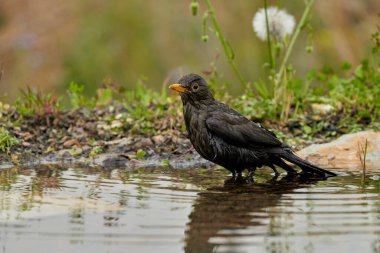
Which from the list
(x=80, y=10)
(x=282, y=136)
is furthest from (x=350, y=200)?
(x=80, y=10)

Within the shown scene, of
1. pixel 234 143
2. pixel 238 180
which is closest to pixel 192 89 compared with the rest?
pixel 234 143

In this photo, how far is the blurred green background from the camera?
1132 cm

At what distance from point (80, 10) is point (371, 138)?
839 centimetres

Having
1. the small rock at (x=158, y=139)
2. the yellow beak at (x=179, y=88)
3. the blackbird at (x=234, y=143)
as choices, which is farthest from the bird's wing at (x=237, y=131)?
the small rock at (x=158, y=139)

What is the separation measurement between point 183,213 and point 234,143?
5.73 ft

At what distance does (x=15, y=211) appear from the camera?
4191 mm

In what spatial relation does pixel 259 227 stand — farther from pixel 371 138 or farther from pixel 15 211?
pixel 371 138

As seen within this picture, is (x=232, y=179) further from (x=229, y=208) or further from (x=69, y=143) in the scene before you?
(x=69, y=143)

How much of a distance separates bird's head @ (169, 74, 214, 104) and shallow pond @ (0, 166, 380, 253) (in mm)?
707

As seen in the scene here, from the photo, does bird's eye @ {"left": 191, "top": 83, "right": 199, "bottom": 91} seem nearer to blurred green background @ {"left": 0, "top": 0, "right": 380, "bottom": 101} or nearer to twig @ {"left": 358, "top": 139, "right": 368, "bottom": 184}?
twig @ {"left": 358, "top": 139, "right": 368, "bottom": 184}

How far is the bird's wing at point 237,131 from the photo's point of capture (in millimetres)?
5852

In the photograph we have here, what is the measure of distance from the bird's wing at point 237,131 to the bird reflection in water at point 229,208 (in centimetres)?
32

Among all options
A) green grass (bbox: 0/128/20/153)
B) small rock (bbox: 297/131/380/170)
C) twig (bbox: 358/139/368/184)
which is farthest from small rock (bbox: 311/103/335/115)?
green grass (bbox: 0/128/20/153)

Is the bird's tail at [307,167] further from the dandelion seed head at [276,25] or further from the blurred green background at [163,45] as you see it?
the blurred green background at [163,45]
